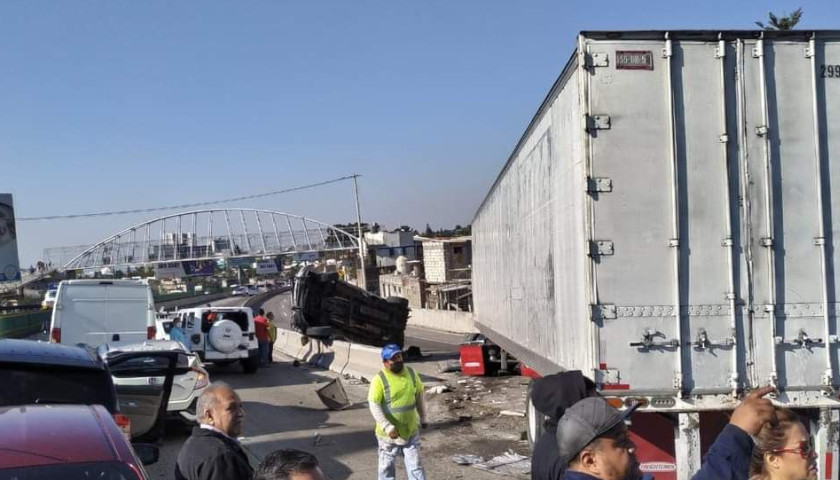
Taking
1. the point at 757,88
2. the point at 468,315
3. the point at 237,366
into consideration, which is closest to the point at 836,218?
the point at 757,88

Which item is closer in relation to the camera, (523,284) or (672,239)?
(672,239)

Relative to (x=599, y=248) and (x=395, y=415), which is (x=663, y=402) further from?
(x=395, y=415)

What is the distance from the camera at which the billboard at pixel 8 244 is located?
54.7m

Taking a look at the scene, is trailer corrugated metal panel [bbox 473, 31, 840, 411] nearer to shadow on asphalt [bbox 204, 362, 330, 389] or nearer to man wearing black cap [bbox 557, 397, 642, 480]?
man wearing black cap [bbox 557, 397, 642, 480]

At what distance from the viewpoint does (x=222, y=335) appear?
1975 centimetres

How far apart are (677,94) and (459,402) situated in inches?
353

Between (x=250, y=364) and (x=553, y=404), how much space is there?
57.1ft

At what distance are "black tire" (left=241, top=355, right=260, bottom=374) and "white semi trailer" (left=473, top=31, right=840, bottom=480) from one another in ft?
48.0

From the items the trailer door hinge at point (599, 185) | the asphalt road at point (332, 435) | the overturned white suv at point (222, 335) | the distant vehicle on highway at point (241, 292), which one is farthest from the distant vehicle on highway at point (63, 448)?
the distant vehicle on highway at point (241, 292)

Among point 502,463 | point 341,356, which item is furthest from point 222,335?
point 502,463

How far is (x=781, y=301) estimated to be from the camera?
6.79m

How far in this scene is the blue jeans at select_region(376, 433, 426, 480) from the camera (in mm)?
6742

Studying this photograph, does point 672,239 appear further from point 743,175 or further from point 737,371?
point 737,371

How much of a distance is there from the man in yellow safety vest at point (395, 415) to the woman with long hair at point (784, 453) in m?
4.10
